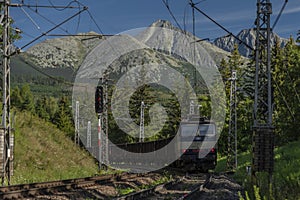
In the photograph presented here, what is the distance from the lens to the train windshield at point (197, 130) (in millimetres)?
26359

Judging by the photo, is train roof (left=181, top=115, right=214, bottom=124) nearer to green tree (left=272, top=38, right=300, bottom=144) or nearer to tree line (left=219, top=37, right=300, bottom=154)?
tree line (left=219, top=37, right=300, bottom=154)

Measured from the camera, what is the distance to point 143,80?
7512cm

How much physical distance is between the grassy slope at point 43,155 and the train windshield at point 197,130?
19.9ft

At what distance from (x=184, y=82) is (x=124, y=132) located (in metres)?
13.1

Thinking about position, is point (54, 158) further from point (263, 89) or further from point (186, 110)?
point (186, 110)

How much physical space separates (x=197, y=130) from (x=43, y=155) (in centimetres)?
867

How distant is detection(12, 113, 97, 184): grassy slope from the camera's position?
75.6 ft

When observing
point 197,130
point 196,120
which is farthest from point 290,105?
point 197,130

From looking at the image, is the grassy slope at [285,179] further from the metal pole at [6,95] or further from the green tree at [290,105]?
the green tree at [290,105]

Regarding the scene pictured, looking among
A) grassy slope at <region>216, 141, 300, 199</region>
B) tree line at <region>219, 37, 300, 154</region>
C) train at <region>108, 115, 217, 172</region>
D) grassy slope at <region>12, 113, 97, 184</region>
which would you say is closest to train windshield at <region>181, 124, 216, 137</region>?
train at <region>108, 115, 217, 172</region>

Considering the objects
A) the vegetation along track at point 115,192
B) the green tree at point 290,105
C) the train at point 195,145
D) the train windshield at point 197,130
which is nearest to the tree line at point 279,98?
the green tree at point 290,105

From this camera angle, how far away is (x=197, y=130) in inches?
1046

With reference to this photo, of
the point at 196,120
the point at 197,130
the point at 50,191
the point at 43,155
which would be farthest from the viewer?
the point at 196,120

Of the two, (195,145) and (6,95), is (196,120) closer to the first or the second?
(195,145)
